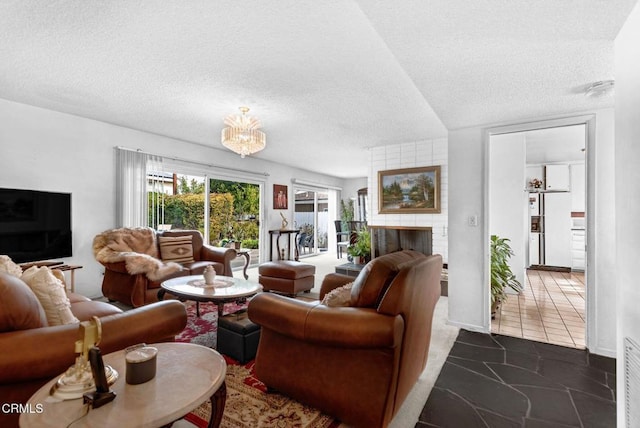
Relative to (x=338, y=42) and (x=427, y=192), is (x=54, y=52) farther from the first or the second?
(x=427, y=192)

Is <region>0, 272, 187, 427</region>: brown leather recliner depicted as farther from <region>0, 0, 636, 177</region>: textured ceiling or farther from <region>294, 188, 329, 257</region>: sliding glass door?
<region>294, 188, 329, 257</region>: sliding glass door

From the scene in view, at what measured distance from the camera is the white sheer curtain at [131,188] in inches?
172

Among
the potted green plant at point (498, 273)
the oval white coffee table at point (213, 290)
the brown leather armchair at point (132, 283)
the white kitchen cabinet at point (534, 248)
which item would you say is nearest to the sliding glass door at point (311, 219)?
the brown leather armchair at point (132, 283)

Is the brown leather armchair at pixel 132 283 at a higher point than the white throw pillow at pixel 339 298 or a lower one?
lower

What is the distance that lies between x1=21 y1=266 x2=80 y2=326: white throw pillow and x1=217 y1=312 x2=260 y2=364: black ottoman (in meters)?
1.06

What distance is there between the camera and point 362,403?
5.12 ft

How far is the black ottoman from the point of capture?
2.33 meters

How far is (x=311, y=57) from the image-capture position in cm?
244

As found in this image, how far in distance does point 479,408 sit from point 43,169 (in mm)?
5033

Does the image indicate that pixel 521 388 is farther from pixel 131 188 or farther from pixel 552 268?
pixel 552 268

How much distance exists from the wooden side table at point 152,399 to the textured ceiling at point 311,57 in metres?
1.81

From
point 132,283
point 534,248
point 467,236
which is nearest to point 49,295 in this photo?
point 132,283

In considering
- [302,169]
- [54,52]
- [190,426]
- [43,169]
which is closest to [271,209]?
[302,169]

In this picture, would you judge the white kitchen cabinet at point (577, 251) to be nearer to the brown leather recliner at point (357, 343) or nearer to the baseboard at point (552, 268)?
the baseboard at point (552, 268)
